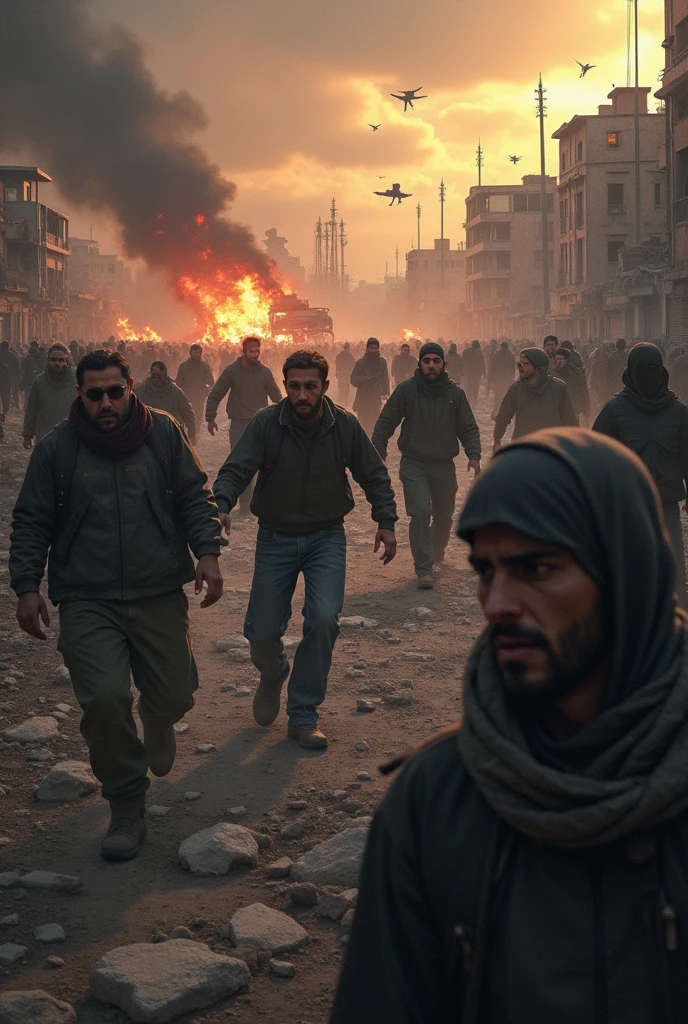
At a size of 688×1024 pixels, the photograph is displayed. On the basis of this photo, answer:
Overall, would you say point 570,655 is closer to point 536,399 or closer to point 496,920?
point 496,920

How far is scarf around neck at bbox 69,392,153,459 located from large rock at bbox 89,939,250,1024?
71.2 inches

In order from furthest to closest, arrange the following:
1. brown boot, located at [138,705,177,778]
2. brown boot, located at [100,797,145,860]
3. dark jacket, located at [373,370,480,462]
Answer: dark jacket, located at [373,370,480,462] < brown boot, located at [138,705,177,778] < brown boot, located at [100,797,145,860]

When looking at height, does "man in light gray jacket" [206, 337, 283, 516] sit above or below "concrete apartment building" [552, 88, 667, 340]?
below

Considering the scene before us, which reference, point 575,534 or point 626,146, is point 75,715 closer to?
point 575,534

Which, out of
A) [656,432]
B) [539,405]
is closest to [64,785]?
[656,432]

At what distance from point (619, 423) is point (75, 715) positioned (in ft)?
11.8

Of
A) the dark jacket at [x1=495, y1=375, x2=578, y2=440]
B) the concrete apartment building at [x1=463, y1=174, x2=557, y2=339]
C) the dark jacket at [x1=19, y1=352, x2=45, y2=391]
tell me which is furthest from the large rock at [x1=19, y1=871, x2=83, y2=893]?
the concrete apartment building at [x1=463, y1=174, x2=557, y2=339]

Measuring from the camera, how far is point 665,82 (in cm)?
4191

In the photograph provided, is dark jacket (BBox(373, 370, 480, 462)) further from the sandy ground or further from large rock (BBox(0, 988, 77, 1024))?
large rock (BBox(0, 988, 77, 1024))

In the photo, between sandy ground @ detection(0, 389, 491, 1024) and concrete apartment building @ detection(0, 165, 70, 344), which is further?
concrete apartment building @ detection(0, 165, 70, 344)

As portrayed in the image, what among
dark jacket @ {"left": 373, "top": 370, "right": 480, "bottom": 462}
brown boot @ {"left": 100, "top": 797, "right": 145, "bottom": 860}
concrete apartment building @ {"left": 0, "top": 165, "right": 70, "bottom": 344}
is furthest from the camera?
concrete apartment building @ {"left": 0, "top": 165, "right": 70, "bottom": 344}

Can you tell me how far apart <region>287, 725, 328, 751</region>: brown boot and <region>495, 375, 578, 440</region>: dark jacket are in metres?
5.49

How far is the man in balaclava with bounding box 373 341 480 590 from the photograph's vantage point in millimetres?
10422

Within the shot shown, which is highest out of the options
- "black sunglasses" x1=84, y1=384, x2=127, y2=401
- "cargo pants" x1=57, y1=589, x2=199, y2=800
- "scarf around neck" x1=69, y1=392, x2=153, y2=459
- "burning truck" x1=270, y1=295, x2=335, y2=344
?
"burning truck" x1=270, y1=295, x2=335, y2=344
